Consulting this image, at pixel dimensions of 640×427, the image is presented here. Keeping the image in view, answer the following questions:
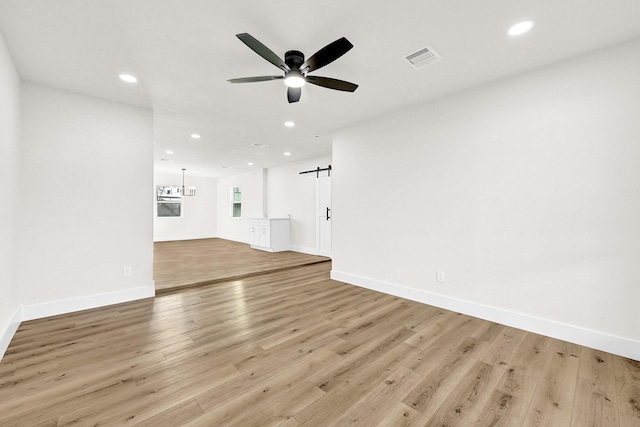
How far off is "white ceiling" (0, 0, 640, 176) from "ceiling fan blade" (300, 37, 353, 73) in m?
0.21

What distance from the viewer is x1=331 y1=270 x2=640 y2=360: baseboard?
2198 mm

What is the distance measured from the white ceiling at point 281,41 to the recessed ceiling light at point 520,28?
5cm

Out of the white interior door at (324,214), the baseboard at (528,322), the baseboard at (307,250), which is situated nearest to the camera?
the baseboard at (528,322)

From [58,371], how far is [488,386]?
10.1 feet

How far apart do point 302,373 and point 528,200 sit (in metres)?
2.69

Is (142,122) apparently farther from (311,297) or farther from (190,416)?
(190,416)

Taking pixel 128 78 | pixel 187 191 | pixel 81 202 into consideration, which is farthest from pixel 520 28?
pixel 187 191

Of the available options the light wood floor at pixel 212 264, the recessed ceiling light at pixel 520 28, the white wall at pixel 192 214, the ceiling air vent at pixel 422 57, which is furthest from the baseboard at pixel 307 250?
the recessed ceiling light at pixel 520 28

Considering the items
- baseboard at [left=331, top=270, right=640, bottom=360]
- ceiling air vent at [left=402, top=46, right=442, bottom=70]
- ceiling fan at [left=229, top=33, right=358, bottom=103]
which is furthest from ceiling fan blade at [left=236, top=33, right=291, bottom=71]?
baseboard at [left=331, top=270, right=640, bottom=360]

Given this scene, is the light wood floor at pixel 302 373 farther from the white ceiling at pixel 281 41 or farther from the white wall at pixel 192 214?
the white wall at pixel 192 214

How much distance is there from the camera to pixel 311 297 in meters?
3.60

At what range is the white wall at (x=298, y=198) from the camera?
7094mm

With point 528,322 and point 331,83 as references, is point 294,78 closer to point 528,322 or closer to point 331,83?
point 331,83

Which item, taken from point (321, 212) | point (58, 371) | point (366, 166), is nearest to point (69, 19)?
point (58, 371)
